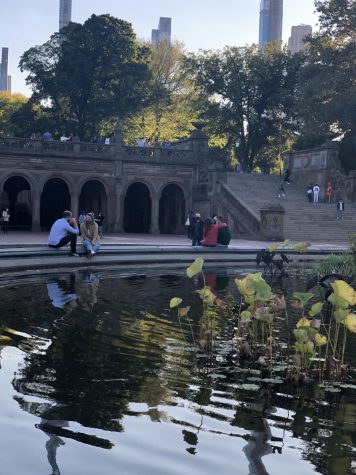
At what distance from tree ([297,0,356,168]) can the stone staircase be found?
169 inches

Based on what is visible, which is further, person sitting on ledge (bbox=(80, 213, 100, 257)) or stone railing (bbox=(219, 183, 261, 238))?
stone railing (bbox=(219, 183, 261, 238))

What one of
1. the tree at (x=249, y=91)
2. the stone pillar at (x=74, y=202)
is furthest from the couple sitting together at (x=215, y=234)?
the tree at (x=249, y=91)

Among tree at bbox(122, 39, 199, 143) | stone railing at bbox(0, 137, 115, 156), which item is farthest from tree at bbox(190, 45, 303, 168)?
stone railing at bbox(0, 137, 115, 156)

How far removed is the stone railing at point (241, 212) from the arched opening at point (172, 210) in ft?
15.0

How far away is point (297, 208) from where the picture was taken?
125 ft

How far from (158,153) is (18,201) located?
51.8 feet

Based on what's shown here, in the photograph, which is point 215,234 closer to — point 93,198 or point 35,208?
point 35,208

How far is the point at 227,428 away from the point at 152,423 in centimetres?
57

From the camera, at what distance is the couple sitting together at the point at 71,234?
61.2 feet

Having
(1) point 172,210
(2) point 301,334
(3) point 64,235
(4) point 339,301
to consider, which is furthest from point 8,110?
(2) point 301,334

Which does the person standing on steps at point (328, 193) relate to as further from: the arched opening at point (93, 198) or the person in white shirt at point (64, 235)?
the person in white shirt at point (64, 235)

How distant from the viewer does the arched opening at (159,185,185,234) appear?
4128cm

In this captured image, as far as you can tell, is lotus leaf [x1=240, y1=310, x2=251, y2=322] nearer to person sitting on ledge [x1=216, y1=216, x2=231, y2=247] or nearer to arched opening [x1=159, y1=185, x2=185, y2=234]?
person sitting on ledge [x1=216, y1=216, x2=231, y2=247]

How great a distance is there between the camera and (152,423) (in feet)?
16.8
